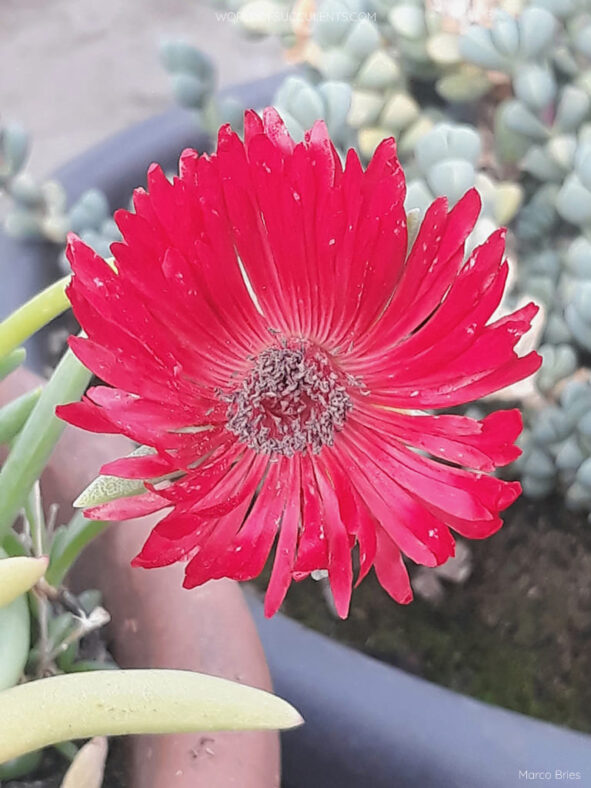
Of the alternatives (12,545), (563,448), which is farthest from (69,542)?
(563,448)

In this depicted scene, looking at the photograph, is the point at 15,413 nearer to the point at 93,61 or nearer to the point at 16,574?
the point at 16,574

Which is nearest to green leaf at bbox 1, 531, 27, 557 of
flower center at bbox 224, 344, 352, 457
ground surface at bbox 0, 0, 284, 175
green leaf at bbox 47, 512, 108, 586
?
green leaf at bbox 47, 512, 108, 586

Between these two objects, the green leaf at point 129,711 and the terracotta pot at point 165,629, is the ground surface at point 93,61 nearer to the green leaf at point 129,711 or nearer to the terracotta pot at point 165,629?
the terracotta pot at point 165,629

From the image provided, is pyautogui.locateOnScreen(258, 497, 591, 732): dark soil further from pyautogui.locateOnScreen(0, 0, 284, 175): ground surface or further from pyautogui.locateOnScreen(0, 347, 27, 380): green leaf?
pyautogui.locateOnScreen(0, 0, 284, 175): ground surface

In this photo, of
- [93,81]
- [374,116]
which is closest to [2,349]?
[374,116]

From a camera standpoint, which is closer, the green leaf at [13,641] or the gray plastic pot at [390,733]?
the green leaf at [13,641]

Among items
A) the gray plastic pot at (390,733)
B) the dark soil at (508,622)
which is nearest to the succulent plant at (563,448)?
the dark soil at (508,622)

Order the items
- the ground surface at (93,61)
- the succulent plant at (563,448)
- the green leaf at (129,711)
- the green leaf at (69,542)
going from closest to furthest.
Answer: the green leaf at (129,711), the green leaf at (69,542), the succulent plant at (563,448), the ground surface at (93,61)
